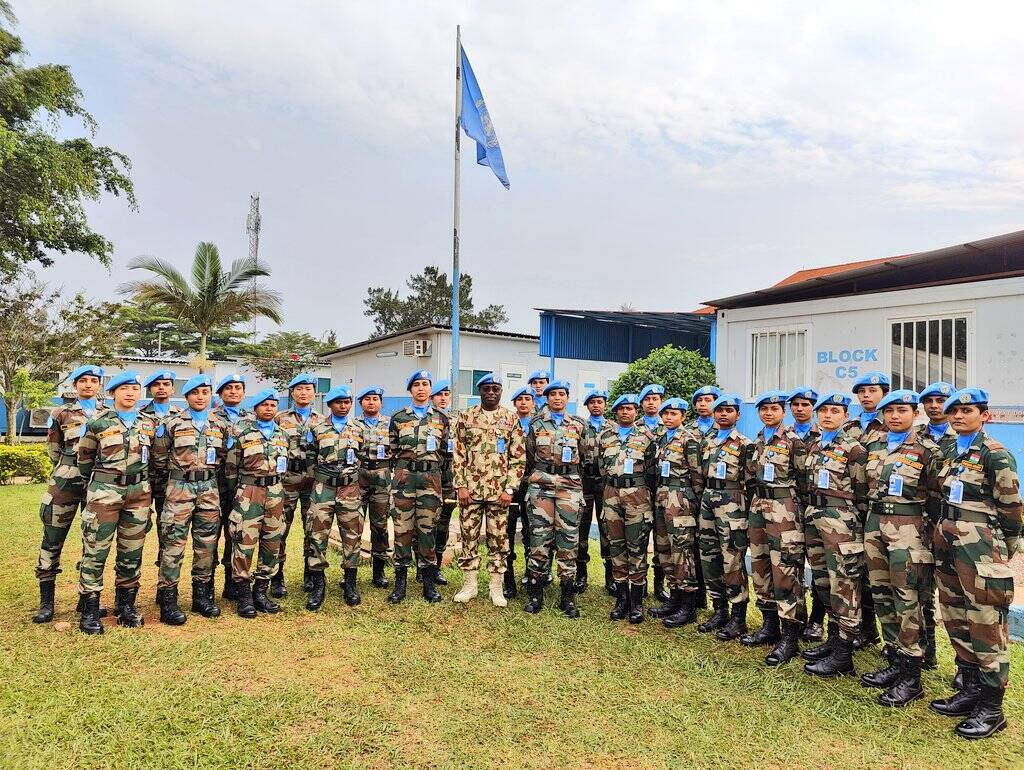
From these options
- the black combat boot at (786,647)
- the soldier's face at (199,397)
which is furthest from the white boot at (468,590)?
the soldier's face at (199,397)

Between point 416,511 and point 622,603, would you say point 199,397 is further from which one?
point 622,603

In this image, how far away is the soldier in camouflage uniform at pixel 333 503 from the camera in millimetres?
5441

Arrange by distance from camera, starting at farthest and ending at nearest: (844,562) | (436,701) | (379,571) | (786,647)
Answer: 1. (379,571)
2. (786,647)
3. (844,562)
4. (436,701)

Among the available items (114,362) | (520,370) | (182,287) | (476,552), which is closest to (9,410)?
(114,362)


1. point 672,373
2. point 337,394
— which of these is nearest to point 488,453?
point 337,394

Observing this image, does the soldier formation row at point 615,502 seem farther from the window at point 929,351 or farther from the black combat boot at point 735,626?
the window at point 929,351

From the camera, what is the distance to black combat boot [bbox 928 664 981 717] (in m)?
3.64

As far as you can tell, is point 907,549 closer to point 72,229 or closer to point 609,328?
point 609,328

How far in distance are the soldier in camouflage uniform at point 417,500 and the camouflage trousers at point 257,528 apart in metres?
0.96

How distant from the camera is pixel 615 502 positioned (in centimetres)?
531

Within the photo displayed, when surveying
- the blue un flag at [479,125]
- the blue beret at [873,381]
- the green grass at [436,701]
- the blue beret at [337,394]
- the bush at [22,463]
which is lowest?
the green grass at [436,701]

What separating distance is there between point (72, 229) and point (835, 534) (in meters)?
15.1

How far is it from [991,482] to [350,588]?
4.58 metres

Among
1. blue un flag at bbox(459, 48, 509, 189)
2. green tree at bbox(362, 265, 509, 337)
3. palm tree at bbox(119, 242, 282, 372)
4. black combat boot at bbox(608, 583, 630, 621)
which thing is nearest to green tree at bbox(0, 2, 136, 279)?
palm tree at bbox(119, 242, 282, 372)
